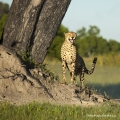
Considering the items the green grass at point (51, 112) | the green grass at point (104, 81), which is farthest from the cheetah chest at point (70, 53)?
the green grass at point (51, 112)

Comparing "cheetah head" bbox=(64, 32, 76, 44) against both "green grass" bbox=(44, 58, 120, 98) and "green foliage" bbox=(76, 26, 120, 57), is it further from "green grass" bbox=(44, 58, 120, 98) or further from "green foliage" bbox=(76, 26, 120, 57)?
"green foliage" bbox=(76, 26, 120, 57)

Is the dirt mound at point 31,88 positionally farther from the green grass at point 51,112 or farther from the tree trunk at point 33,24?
the green grass at point 51,112

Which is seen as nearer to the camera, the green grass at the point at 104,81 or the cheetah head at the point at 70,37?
the cheetah head at the point at 70,37

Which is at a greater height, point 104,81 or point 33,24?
point 33,24

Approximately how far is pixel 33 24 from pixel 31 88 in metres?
1.62

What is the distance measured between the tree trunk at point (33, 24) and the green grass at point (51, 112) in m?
2.45

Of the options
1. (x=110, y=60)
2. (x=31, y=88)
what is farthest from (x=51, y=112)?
(x=110, y=60)

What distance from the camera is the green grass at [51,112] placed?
22.5 ft

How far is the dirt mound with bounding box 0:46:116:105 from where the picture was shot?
8.57 metres

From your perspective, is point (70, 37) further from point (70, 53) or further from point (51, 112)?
point (51, 112)

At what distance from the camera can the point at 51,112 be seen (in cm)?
714

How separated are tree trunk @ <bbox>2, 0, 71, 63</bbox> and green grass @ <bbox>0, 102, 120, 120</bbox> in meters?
2.45

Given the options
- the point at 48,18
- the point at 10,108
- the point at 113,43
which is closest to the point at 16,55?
the point at 48,18

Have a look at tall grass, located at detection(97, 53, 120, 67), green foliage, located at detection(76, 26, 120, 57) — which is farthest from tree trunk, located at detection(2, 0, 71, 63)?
green foliage, located at detection(76, 26, 120, 57)
